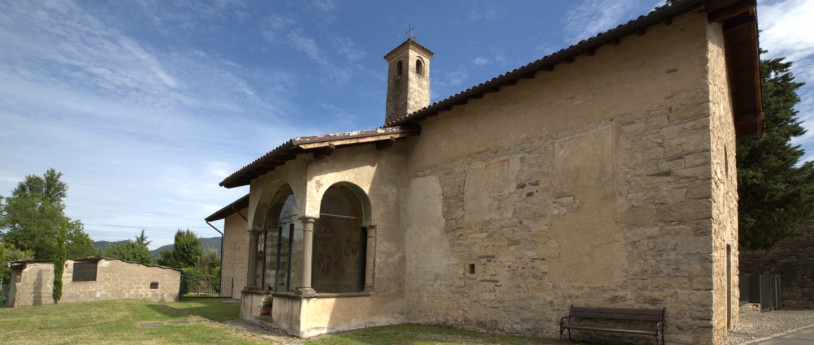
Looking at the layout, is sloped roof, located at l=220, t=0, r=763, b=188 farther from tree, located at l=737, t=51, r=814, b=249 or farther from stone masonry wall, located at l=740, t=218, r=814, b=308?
stone masonry wall, located at l=740, t=218, r=814, b=308

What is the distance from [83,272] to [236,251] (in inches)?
237

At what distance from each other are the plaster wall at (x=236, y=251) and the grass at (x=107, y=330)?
6.77 meters

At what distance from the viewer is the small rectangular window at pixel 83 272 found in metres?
18.8

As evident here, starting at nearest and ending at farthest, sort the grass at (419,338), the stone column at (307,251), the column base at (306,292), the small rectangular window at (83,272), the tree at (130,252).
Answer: the grass at (419,338) < the column base at (306,292) < the stone column at (307,251) < the small rectangular window at (83,272) < the tree at (130,252)

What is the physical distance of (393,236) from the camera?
11.3 meters

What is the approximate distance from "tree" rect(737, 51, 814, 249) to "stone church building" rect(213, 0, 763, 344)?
3056 millimetres

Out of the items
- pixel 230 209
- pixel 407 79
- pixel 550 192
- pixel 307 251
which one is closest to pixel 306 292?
pixel 307 251

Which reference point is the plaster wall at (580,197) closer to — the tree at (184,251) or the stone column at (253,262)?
the stone column at (253,262)

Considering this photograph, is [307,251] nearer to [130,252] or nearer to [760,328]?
[760,328]

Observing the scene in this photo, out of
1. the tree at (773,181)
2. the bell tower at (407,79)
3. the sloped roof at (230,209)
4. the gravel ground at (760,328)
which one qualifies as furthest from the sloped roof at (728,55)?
the sloped roof at (230,209)

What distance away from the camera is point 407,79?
59.8 ft

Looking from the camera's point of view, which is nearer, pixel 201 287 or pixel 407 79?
pixel 407 79

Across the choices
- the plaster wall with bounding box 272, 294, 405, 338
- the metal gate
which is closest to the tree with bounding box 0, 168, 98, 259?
the metal gate

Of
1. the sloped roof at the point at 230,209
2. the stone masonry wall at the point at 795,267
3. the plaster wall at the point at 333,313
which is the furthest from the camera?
the sloped roof at the point at 230,209
